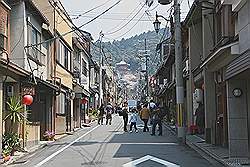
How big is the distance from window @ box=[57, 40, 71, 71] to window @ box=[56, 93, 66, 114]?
2261 mm

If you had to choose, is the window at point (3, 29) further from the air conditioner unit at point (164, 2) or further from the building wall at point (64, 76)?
the building wall at point (64, 76)

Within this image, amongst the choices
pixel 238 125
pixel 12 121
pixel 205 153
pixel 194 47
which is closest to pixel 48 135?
pixel 12 121

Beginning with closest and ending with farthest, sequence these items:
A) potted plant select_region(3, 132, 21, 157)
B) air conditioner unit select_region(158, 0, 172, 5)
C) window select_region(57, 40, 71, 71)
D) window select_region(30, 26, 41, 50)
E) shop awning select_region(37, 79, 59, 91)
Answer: potted plant select_region(3, 132, 21, 157) → shop awning select_region(37, 79, 59, 91) → window select_region(30, 26, 41, 50) → air conditioner unit select_region(158, 0, 172, 5) → window select_region(57, 40, 71, 71)

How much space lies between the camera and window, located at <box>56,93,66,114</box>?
3209cm

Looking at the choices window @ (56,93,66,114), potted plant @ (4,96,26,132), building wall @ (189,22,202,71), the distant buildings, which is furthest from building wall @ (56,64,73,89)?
potted plant @ (4,96,26,132)

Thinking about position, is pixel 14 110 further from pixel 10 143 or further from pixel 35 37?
pixel 35 37

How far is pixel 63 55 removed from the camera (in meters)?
34.6

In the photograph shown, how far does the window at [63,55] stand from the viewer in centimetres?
3225

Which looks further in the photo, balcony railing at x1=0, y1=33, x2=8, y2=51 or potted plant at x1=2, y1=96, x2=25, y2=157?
balcony railing at x1=0, y1=33, x2=8, y2=51

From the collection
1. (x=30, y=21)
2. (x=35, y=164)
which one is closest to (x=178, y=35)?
(x=30, y=21)

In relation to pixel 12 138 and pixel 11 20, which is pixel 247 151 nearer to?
pixel 12 138

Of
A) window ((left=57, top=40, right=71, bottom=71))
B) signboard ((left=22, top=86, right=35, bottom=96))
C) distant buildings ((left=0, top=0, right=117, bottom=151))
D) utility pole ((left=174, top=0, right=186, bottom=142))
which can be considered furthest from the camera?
window ((left=57, top=40, right=71, bottom=71))

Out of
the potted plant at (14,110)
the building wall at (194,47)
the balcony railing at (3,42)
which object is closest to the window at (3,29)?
the balcony railing at (3,42)

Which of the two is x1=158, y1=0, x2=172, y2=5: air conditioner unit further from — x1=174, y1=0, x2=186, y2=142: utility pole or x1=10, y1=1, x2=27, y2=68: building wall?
x1=10, y1=1, x2=27, y2=68: building wall
